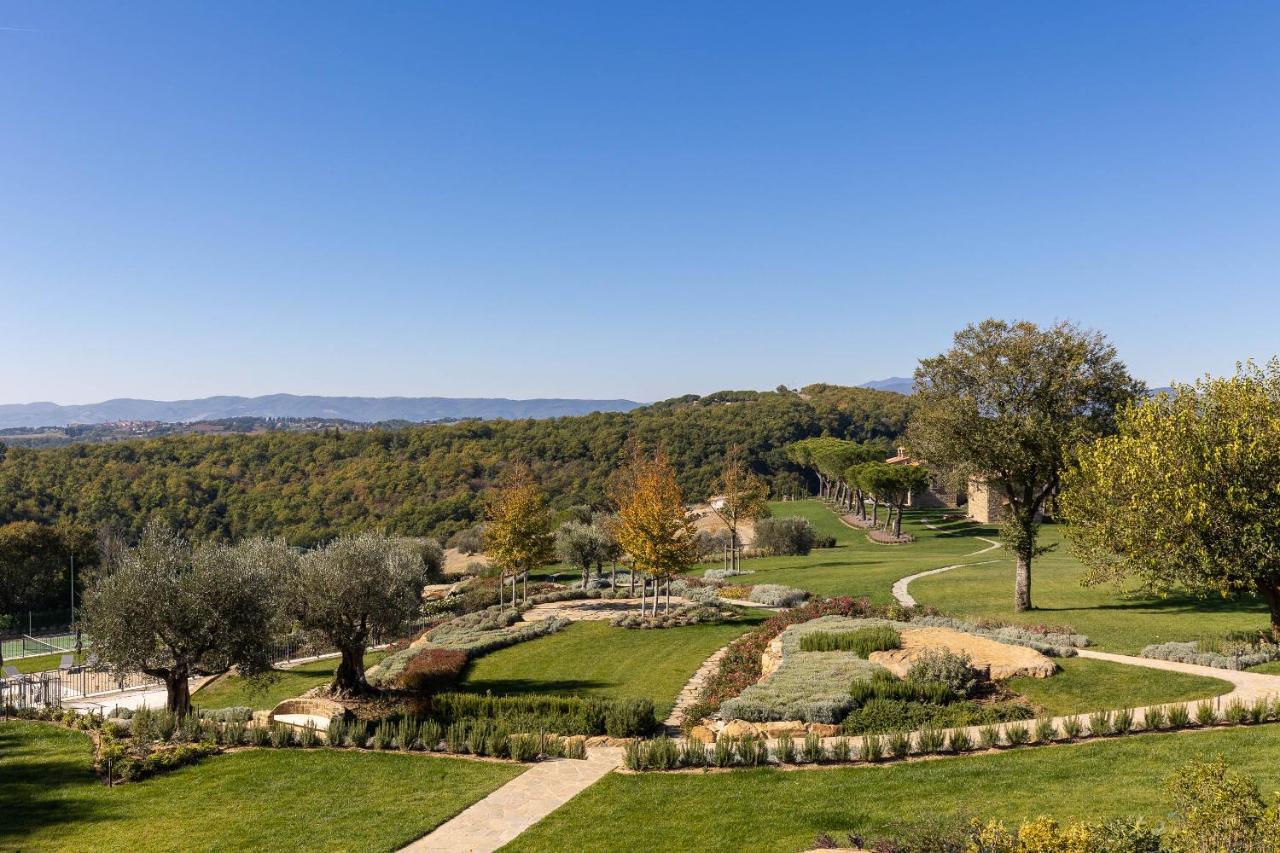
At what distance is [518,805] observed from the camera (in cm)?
1402

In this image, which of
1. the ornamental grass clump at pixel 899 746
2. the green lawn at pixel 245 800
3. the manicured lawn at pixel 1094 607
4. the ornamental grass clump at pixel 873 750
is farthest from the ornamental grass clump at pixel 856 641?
the green lawn at pixel 245 800

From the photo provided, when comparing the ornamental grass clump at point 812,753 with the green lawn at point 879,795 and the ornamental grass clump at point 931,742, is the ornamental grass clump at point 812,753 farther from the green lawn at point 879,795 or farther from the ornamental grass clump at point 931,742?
the ornamental grass clump at point 931,742

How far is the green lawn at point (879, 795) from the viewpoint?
11820 millimetres

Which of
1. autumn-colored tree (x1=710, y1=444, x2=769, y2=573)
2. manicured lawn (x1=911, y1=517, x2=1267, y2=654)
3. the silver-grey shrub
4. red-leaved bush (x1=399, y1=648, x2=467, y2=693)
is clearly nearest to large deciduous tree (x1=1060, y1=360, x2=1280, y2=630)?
manicured lawn (x1=911, y1=517, x2=1267, y2=654)

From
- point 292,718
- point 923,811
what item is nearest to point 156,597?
point 292,718

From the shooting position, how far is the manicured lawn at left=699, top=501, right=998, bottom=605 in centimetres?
3762

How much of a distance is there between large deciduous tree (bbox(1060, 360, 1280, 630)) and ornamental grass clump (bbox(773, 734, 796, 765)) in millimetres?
11729

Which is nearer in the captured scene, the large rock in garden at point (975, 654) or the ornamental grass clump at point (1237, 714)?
the ornamental grass clump at point (1237, 714)

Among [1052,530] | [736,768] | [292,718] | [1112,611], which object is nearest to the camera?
[736,768]

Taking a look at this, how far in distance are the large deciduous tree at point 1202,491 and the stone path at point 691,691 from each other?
1222cm

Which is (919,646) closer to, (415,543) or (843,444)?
(415,543)

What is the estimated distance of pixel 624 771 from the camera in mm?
15641

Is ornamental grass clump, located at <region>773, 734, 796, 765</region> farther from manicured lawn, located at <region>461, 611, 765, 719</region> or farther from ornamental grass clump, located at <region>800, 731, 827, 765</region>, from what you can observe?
manicured lawn, located at <region>461, 611, 765, 719</region>

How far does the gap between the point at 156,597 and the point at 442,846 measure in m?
11.7
